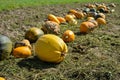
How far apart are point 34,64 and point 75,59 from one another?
1103 millimetres

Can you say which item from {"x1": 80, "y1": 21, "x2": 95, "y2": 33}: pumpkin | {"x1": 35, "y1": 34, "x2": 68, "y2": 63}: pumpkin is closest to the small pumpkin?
{"x1": 35, "y1": 34, "x2": 68, "y2": 63}: pumpkin

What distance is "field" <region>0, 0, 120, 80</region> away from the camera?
6094mm

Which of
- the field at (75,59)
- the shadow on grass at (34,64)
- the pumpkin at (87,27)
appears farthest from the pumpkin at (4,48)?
the pumpkin at (87,27)

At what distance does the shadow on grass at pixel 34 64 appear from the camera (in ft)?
21.3

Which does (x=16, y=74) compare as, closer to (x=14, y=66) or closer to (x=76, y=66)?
(x=14, y=66)

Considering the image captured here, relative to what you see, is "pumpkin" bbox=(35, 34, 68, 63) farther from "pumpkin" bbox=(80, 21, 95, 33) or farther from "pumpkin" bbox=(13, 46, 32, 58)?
"pumpkin" bbox=(80, 21, 95, 33)

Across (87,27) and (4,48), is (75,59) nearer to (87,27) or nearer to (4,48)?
(4,48)

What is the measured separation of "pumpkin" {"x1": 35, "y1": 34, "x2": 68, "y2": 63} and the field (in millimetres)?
158

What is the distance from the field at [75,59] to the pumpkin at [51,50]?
16cm

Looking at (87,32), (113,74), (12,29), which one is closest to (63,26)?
(87,32)

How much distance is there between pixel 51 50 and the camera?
662 cm

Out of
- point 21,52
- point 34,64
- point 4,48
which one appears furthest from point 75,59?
point 4,48

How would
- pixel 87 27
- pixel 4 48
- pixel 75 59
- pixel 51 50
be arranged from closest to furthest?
pixel 51 50 → pixel 4 48 → pixel 75 59 → pixel 87 27

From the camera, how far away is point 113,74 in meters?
6.17
